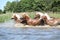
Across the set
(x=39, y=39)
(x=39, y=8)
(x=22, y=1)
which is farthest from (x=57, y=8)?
(x=39, y=39)

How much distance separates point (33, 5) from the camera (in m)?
36.8

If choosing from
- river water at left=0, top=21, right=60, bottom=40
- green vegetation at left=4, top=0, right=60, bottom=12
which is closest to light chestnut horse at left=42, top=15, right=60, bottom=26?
river water at left=0, top=21, right=60, bottom=40

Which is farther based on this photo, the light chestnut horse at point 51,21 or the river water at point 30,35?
the light chestnut horse at point 51,21

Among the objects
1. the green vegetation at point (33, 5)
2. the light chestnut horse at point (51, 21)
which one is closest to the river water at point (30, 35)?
the light chestnut horse at point (51, 21)

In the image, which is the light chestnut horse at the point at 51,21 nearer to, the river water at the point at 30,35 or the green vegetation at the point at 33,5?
the river water at the point at 30,35

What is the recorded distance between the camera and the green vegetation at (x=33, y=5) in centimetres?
3522

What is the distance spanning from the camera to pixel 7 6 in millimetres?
38719

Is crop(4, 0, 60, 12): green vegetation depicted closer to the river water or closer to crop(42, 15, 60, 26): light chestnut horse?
crop(42, 15, 60, 26): light chestnut horse

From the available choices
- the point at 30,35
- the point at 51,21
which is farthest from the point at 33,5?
the point at 30,35

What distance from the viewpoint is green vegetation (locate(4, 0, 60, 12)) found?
35219mm

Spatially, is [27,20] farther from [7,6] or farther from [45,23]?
[7,6]

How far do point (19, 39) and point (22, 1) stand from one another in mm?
26574

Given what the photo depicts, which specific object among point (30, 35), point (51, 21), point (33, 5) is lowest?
point (33, 5)

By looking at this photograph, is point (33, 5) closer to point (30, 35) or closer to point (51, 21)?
point (51, 21)
